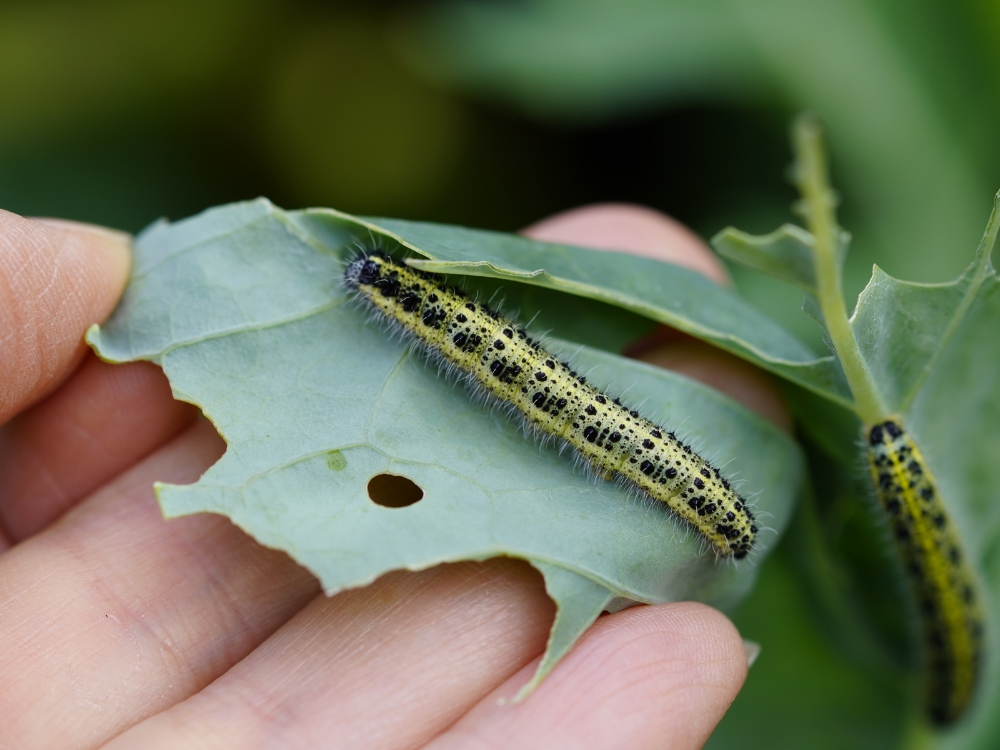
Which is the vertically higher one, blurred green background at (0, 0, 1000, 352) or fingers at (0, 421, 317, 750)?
blurred green background at (0, 0, 1000, 352)

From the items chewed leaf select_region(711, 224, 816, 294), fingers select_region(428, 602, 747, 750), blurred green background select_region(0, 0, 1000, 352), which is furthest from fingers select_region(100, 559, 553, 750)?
blurred green background select_region(0, 0, 1000, 352)

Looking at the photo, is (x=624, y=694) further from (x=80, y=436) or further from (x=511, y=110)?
(x=511, y=110)

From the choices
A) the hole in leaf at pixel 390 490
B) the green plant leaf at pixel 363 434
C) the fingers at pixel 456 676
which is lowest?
the fingers at pixel 456 676

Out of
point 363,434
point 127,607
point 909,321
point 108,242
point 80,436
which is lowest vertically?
point 127,607

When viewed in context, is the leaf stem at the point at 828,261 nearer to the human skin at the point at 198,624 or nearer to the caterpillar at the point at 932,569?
the caterpillar at the point at 932,569

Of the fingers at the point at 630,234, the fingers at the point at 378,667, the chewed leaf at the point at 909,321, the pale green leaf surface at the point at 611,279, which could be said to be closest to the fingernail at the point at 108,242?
the pale green leaf surface at the point at 611,279

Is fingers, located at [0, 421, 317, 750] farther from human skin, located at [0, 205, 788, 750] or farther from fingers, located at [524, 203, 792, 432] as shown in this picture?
fingers, located at [524, 203, 792, 432]

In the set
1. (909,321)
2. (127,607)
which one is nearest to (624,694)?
(909,321)
